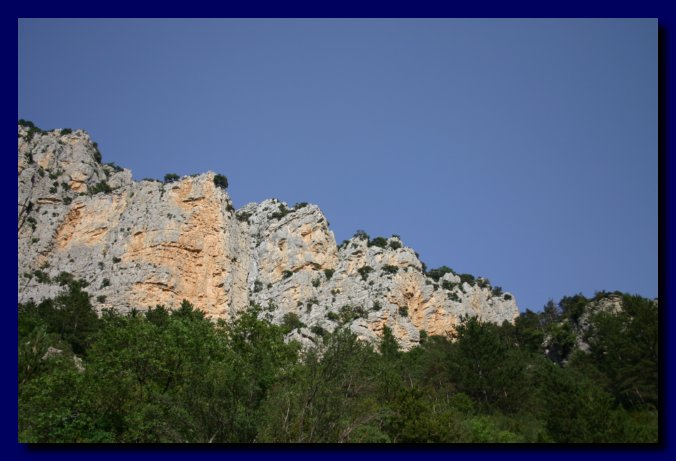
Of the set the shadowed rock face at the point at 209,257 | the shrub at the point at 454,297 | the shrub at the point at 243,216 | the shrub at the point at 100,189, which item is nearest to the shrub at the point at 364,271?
the shadowed rock face at the point at 209,257

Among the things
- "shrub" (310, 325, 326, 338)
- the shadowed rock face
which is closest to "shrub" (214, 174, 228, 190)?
the shadowed rock face

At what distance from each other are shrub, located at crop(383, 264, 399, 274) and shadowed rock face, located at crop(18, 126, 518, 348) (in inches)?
2.6

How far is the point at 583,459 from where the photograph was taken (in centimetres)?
840

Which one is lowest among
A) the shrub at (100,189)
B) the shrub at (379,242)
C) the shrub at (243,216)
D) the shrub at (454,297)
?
the shrub at (454,297)

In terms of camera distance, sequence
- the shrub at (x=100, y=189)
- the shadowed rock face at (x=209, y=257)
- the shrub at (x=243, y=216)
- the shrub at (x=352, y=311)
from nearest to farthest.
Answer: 1. the shrub at (x=352, y=311)
2. the shadowed rock face at (x=209, y=257)
3. the shrub at (x=100, y=189)
4. the shrub at (x=243, y=216)

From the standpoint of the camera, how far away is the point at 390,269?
138 ft

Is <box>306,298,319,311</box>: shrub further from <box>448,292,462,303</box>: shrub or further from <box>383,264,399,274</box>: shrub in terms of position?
<box>448,292,462,303</box>: shrub

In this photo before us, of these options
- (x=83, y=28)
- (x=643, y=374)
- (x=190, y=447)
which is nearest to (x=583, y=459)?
(x=643, y=374)

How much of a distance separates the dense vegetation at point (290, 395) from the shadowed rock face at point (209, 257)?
21.3 m

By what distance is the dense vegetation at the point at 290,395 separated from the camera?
33.0 feet

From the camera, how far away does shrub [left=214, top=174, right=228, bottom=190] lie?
45.2 metres

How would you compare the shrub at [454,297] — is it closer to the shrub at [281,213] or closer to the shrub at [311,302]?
the shrub at [311,302]

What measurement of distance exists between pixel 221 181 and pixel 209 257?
5897 mm
